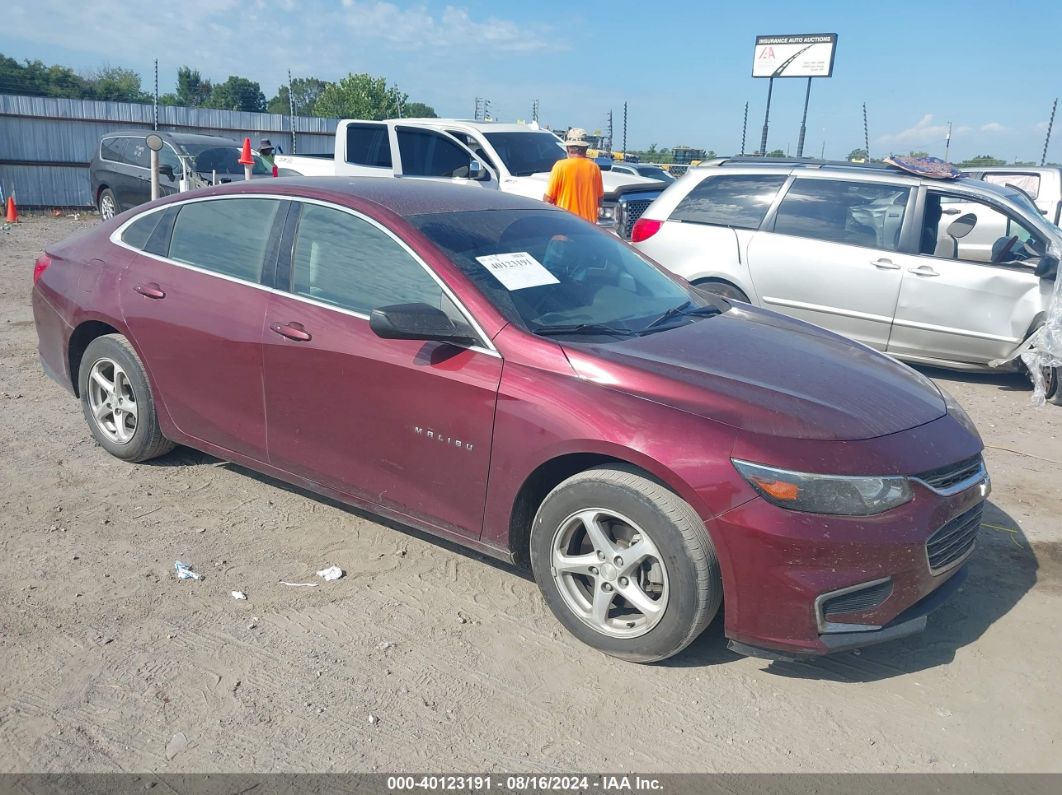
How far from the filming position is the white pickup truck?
11.6 m

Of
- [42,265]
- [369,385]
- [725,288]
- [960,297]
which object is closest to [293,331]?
[369,385]

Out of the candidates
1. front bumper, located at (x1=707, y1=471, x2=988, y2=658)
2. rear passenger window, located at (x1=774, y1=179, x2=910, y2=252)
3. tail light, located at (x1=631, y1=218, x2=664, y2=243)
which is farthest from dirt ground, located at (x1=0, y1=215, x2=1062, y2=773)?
tail light, located at (x1=631, y1=218, x2=664, y2=243)

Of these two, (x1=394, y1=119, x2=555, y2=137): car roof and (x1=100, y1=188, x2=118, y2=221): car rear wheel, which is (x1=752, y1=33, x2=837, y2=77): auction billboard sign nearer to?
(x1=394, y1=119, x2=555, y2=137): car roof

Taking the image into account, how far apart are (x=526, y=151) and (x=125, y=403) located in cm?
850

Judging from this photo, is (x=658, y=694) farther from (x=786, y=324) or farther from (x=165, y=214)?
(x=165, y=214)

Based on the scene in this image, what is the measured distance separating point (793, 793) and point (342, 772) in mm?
1379

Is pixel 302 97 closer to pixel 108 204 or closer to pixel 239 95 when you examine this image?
pixel 239 95

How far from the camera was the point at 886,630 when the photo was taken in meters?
3.13

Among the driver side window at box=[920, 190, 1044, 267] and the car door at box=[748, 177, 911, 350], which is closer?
the driver side window at box=[920, 190, 1044, 267]

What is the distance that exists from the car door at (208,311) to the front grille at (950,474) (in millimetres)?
2867

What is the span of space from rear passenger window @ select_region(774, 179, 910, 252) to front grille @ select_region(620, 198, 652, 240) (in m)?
3.20

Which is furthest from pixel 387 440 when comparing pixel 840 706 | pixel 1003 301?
pixel 1003 301

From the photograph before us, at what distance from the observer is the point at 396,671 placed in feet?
10.7

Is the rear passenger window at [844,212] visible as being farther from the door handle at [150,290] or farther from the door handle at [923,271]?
the door handle at [150,290]
